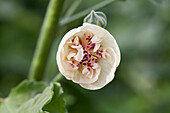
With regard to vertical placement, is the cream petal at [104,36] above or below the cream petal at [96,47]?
above

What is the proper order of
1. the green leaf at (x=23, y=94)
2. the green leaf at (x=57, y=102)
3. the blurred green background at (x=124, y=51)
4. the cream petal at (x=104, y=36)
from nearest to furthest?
the cream petal at (x=104, y=36), the green leaf at (x=57, y=102), the green leaf at (x=23, y=94), the blurred green background at (x=124, y=51)

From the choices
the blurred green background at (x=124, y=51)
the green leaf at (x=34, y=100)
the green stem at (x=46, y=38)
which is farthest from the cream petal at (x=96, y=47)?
the blurred green background at (x=124, y=51)

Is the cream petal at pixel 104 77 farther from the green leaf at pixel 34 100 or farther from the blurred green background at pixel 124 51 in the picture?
the blurred green background at pixel 124 51

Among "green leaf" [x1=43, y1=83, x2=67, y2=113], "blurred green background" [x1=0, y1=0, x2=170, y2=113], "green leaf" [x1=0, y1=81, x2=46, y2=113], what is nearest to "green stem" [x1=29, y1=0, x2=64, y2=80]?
"green leaf" [x1=0, y1=81, x2=46, y2=113]

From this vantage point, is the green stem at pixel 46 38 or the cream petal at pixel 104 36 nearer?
the cream petal at pixel 104 36

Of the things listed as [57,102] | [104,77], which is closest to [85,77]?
[104,77]

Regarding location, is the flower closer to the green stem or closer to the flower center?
the flower center

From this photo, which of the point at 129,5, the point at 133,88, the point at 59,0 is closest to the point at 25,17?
the point at 129,5

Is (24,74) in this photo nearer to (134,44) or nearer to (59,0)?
(134,44)
